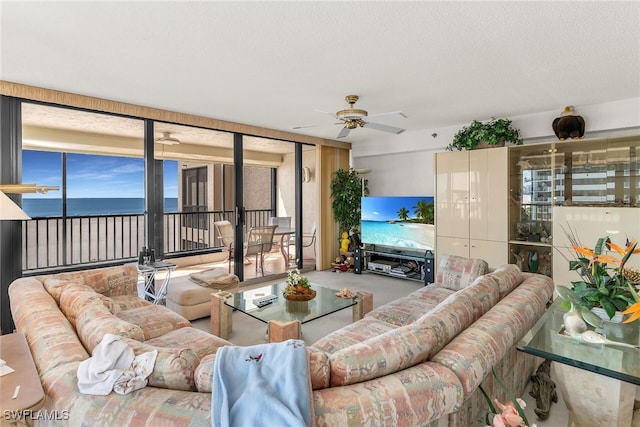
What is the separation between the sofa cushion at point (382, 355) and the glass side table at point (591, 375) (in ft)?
1.99

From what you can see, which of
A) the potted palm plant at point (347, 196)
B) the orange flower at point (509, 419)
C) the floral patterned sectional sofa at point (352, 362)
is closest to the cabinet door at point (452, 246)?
the potted palm plant at point (347, 196)

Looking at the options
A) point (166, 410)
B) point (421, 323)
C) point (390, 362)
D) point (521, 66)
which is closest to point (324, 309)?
point (421, 323)

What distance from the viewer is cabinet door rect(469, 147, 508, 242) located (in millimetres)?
4297

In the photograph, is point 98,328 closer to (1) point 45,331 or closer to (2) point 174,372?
(1) point 45,331

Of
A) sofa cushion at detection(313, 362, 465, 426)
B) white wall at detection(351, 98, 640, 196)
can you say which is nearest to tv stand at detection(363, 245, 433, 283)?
white wall at detection(351, 98, 640, 196)

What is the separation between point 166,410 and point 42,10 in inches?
88.3

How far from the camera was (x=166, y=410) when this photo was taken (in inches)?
41.9

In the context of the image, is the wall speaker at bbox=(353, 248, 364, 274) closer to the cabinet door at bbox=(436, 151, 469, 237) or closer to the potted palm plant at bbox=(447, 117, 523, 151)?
the cabinet door at bbox=(436, 151, 469, 237)

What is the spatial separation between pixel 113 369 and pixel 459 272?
3.01m

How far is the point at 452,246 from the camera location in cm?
476

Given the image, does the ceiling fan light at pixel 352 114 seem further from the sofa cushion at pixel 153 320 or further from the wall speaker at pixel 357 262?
the wall speaker at pixel 357 262

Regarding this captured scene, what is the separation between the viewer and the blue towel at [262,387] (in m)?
1.00

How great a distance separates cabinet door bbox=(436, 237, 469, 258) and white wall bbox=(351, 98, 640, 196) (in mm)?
1029

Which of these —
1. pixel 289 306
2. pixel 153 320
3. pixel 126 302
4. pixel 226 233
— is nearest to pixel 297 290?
pixel 289 306
